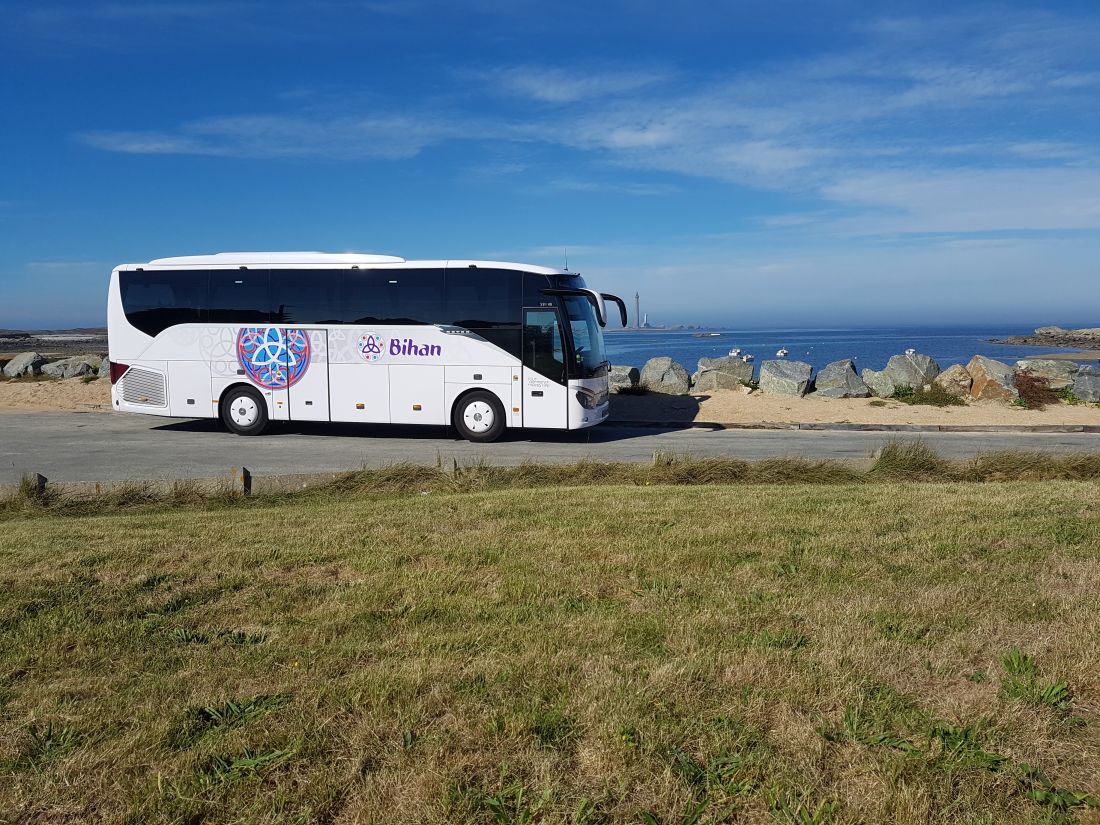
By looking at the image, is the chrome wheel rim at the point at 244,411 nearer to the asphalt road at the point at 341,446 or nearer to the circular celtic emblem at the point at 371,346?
the asphalt road at the point at 341,446

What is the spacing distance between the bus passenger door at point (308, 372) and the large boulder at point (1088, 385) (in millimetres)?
18753

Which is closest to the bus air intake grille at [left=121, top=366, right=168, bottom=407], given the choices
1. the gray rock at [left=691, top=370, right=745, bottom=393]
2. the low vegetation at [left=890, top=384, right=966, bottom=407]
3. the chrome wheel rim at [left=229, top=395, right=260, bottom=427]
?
the chrome wheel rim at [left=229, top=395, right=260, bottom=427]

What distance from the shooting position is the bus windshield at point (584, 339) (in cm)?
1611

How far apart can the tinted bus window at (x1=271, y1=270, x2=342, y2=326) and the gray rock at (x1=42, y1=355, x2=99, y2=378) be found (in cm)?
1629

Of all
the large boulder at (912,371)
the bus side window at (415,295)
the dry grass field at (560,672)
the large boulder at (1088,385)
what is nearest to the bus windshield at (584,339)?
the bus side window at (415,295)

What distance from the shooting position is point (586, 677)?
4.01 meters

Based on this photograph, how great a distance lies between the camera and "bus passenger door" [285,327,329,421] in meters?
17.0

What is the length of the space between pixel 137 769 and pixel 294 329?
48.0 ft

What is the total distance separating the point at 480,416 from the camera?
16703 millimetres

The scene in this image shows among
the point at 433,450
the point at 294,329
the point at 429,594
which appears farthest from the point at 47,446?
the point at 429,594

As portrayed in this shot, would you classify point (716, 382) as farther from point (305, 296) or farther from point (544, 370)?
point (305, 296)

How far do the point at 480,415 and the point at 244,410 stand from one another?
197 inches

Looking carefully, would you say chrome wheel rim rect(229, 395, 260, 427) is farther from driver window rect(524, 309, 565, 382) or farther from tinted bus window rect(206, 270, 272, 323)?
driver window rect(524, 309, 565, 382)

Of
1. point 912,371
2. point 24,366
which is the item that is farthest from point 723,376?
point 24,366
